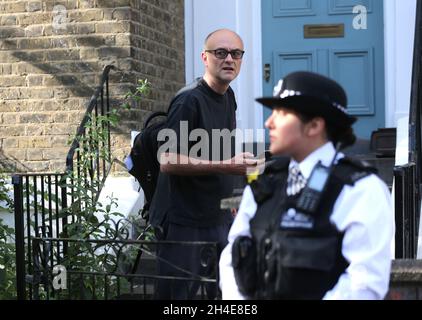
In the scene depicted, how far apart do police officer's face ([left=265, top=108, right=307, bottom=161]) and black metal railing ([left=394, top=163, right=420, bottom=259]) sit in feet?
6.73

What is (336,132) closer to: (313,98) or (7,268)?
(313,98)

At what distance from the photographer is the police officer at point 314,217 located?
7.72 ft

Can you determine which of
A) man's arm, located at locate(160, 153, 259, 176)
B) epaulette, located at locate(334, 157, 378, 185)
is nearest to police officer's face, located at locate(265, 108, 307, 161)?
epaulette, located at locate(334, 157, 378, 185)

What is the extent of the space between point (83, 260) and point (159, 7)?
3.10m

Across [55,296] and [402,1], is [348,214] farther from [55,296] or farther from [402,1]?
[402,1]

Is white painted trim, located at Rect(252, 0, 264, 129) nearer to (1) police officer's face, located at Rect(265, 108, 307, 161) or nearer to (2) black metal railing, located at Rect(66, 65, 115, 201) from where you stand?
(2) black metal railing, located at Rect(66, 65, 115, 201)

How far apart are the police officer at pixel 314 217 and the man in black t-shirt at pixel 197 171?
1.22 meters

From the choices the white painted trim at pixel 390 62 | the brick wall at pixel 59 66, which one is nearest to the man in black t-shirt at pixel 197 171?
the brick wall at pixel 59 66

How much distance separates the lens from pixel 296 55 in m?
7.46

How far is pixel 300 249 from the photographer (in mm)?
2357

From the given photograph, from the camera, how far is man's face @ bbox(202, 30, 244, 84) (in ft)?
13.1

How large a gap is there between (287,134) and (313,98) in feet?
0.45
